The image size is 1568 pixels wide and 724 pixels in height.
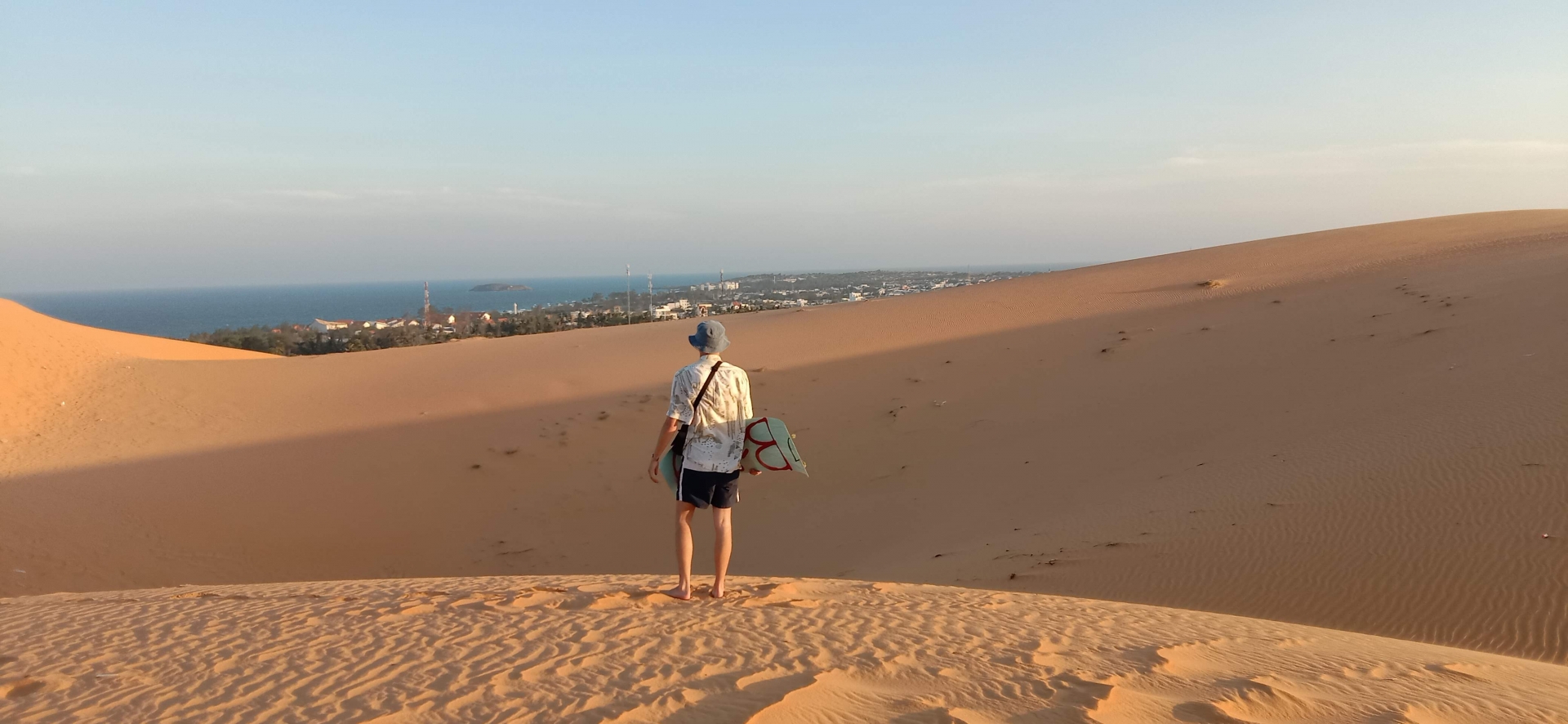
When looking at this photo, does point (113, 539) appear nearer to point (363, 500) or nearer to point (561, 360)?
point (363, 500)

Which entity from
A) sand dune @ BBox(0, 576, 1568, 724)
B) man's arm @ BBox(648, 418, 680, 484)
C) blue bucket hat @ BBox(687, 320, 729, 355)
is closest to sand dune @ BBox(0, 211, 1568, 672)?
sand dune @ BBox(0, 576, 1568, 724)

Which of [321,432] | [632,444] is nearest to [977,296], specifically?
[632,444]

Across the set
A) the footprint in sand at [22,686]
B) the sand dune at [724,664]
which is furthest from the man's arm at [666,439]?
the footprint in sand at [22,686]

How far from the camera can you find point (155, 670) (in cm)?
395

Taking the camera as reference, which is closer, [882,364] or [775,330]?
[882,364]

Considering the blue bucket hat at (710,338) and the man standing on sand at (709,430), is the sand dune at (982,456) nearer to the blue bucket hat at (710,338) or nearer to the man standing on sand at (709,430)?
the man standing on sand at (709,430)

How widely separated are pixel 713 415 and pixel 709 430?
8 cm

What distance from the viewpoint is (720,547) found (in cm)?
511

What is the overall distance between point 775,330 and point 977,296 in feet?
15.9

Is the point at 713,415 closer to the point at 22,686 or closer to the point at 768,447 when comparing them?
the point at 768,447

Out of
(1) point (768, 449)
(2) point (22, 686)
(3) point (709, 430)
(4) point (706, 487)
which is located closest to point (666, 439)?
(3) point (709, 430)

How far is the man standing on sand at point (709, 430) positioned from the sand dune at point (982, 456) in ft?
8.27

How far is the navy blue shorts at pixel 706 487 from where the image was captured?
4.94 meters

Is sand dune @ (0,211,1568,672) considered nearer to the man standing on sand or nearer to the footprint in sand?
the man standing on sand
